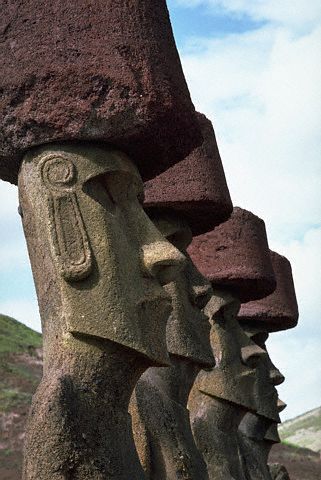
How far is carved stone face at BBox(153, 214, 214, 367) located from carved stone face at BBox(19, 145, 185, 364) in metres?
1.61

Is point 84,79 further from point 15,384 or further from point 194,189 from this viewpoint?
point 15,384

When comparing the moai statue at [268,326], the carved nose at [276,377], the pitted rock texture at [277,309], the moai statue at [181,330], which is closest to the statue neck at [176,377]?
the moai statue at [181,330]

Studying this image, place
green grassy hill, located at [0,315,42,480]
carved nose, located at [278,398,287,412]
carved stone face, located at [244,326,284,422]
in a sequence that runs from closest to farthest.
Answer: carved stone face, located at [244,326,284,422] < carved nose, located at [278,398,287,412] < green grassy hill, located at [0,315,42,480]

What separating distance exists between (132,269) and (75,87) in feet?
Answer: 3.01

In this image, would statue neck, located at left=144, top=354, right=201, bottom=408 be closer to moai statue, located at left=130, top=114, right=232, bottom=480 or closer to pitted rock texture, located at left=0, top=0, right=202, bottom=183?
moai statue, located at left=130, top=114, right=232, bottom=480

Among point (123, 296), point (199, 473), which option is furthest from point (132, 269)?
point (199, 473)

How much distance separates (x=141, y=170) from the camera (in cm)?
572

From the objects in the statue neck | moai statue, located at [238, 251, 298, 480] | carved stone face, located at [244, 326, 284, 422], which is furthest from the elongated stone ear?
moai statue, located at [238, 251, 298, 480]

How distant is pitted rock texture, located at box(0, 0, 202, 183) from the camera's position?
17.0 feet

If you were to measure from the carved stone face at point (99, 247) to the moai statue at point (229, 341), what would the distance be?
3337 mm

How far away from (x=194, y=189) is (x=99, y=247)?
7.92ft

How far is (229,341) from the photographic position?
9000 mm

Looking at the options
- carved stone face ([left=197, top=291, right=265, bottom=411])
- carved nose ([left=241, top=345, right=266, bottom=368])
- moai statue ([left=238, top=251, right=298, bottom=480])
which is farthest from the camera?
moai statue ([left=238, top=251, right=298, bottom=480])

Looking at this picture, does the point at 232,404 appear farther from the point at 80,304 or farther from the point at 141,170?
the point at 80,304
